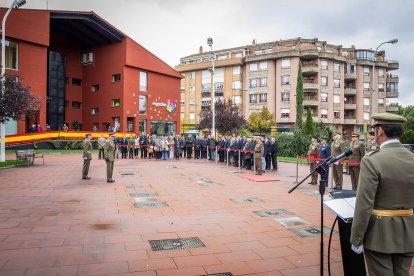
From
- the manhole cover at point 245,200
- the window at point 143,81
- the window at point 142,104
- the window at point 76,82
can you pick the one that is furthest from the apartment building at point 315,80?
the manhole cover at point 245,200

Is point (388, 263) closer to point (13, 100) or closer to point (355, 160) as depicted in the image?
point (355, 160)

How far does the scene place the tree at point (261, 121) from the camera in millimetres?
52062

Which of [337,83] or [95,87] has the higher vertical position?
[337,83]

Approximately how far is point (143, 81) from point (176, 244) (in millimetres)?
37158

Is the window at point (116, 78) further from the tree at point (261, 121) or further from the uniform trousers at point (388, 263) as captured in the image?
the uniform trousers at point (388, 263)

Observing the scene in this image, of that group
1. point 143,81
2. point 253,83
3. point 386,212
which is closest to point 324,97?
point 253,83

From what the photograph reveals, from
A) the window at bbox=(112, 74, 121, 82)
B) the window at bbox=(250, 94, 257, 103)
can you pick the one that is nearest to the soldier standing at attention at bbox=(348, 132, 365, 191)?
the window at bbox=(112, 74, 121, 82)

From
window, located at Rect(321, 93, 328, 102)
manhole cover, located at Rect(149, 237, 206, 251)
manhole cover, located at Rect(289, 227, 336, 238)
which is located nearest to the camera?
manhole cover, located at Rect(149, 237, 206, 251)

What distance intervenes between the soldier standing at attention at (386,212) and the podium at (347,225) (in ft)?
1.32

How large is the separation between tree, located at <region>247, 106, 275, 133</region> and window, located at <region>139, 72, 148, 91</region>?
18.2 metres

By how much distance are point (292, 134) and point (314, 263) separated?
24861 millimetres

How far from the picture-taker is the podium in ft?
11.2

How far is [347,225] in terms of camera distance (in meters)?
3.65

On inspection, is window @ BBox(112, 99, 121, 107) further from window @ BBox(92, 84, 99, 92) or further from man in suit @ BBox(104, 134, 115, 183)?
man in suit @ BBox(104, 134, 115, 183)
